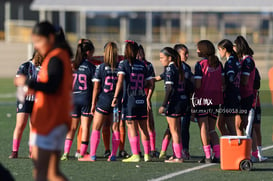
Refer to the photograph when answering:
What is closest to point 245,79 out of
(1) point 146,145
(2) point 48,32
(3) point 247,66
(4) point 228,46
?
(3) point 247,66

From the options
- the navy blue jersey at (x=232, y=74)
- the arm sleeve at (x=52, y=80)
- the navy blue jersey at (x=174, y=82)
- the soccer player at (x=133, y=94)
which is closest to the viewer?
the arm sleeve at (x=52, y=80)

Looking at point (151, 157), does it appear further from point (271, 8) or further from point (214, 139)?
point (271, 8)

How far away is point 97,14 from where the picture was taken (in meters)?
60.7

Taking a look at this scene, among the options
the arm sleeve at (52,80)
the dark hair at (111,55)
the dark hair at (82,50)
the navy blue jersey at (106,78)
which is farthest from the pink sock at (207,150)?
the arm sleeve at (52,80)

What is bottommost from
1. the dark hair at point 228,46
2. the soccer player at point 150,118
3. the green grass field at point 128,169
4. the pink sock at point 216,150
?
the green grass field at point 128,169

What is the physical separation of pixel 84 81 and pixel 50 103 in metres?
4.64

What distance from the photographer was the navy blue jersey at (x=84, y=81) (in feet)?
38.7

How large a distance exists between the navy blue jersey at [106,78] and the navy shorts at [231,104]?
1721 millimetres

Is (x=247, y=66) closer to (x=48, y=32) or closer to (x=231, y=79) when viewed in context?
(x=231, y=79)

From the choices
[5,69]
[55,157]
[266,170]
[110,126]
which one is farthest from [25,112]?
[5,69]

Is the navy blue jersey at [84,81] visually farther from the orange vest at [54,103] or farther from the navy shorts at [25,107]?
the orange vest at [54,103]

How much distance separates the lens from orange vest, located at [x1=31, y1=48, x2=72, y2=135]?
23.5 ft

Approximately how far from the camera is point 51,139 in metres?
7.20

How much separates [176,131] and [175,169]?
751mm
